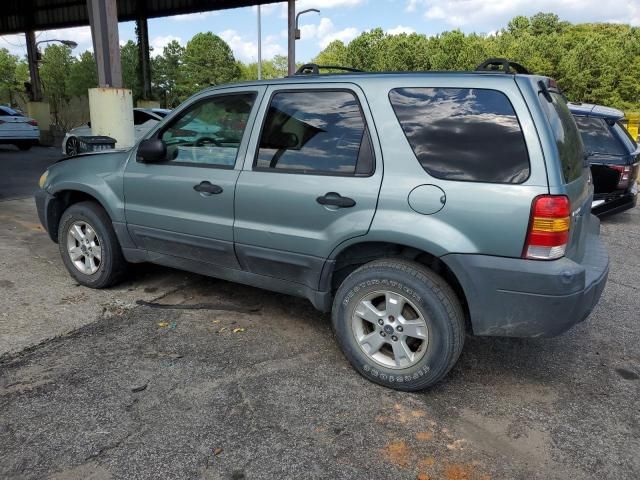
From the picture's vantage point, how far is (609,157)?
23.5ft

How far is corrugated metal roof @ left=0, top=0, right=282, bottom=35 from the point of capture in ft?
57.4

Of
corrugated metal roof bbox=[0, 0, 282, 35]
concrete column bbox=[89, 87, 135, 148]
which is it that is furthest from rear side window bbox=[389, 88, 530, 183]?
corrugated metal roof bbox=[0, 0, 282, 35]

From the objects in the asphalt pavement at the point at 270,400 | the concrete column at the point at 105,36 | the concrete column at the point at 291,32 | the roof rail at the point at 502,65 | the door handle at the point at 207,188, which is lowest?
the asphalt pavement at the point at 270,400

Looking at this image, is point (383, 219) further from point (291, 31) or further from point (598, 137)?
point (291, 31)

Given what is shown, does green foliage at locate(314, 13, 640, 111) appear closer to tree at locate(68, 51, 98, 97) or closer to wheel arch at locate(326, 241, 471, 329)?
tree at locate(68, 51, 98, 97)

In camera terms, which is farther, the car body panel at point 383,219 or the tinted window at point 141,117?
the tinted window at point 141,117

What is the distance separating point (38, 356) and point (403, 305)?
2.36 metres

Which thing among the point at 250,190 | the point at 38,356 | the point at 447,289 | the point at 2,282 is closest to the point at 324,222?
the point at 250,190

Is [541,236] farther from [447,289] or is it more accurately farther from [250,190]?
[250,190]

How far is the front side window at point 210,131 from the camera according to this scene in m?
3.50

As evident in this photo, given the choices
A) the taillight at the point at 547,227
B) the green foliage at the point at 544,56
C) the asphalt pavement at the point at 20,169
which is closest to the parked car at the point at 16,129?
the asphalt pavement at the point at 20,169

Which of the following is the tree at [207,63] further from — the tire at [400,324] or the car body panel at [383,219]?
the tire at [400,324]

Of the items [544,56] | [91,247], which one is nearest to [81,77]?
[91,247]

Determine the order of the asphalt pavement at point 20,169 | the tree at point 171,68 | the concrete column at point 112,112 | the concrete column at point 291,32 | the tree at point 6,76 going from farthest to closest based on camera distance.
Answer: the tree at point 171,68 < the tree at point 6,76 < the concrete column at point 291,32 < the asphalt pavement at point 20,169 < the concrete column at point 112,112
